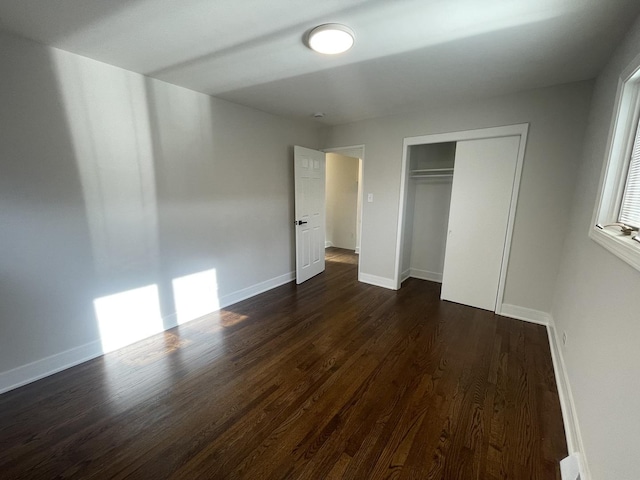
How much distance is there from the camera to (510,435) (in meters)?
1.51

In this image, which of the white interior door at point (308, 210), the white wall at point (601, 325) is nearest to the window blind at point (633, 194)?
the white wall at point (601, 325)

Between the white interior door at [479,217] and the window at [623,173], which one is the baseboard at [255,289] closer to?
the white interior door at [479,217]

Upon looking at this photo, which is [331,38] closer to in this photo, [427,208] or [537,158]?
[537,158]

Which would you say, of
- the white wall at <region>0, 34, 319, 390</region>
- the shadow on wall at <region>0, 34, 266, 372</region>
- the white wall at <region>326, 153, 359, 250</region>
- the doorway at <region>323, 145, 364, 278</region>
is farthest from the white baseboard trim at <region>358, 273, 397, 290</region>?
the shadow on wall at <region>0, 34, 266, 372</region>

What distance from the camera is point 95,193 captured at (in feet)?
6.95

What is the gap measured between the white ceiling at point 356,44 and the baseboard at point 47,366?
2251mm

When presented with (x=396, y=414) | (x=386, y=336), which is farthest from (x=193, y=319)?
(x=396, y=414)

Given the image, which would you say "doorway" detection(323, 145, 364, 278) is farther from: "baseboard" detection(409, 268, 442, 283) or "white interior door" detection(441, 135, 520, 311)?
"white interior door" detection(441, 135, 520, 311)

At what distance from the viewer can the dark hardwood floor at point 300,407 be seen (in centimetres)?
135

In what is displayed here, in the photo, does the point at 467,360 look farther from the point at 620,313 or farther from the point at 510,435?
the point at 620,313

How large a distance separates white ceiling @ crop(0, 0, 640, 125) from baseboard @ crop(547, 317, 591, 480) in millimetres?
2228

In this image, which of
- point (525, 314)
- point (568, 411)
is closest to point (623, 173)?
point (568, 411)

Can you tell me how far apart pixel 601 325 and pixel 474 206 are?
1.89m

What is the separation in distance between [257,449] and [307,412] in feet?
1.17
